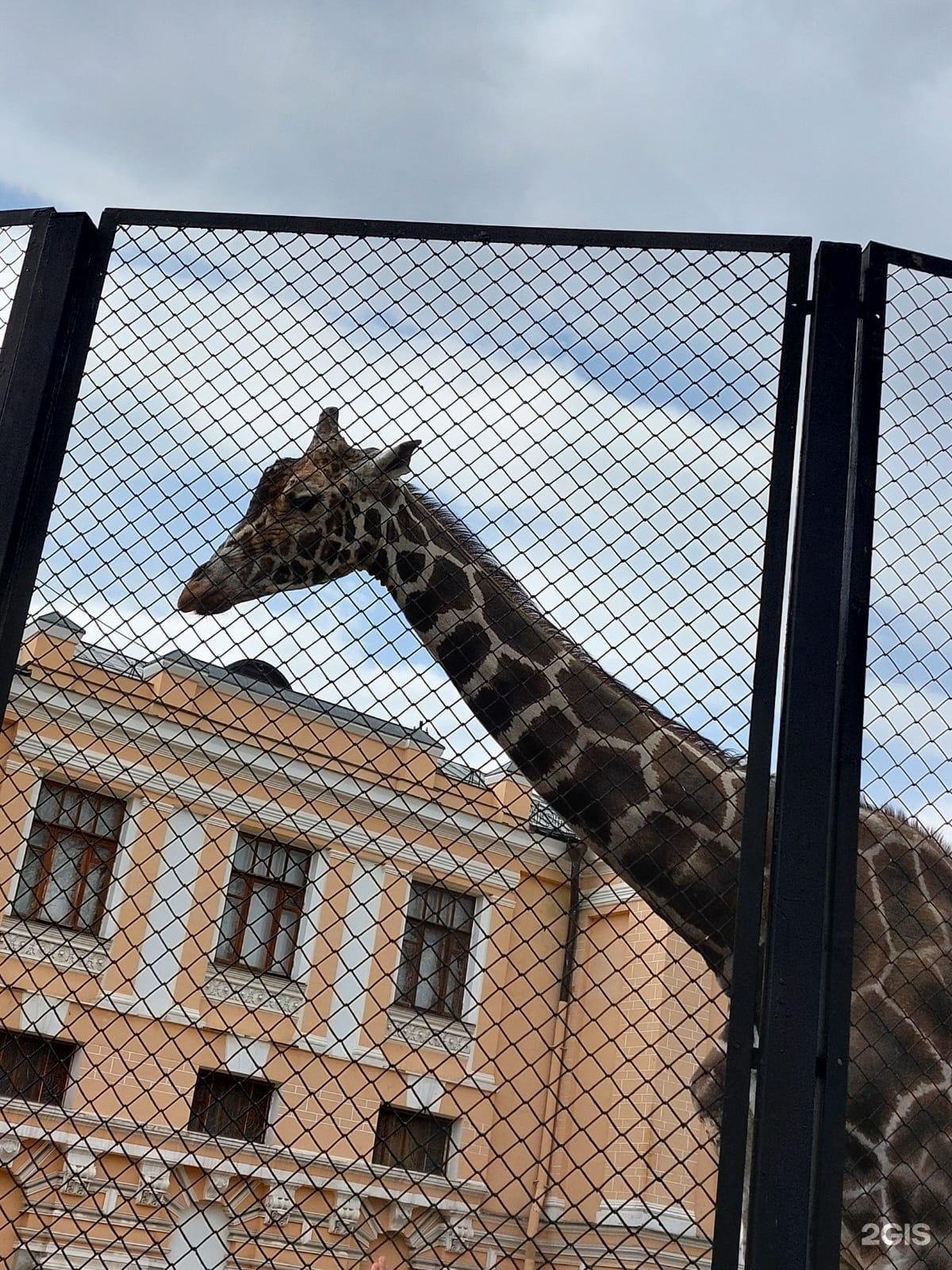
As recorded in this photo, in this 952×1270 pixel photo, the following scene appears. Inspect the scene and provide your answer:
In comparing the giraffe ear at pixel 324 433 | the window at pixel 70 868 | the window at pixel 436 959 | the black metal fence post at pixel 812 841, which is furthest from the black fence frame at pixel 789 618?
the window at pixel 436 959

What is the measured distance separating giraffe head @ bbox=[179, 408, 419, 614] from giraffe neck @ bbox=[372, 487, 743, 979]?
15cm

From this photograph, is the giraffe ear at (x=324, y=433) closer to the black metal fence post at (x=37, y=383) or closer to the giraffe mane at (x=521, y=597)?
the giraffe mane at (x=521, y=597)

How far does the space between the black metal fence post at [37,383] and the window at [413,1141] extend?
1890 centimetres

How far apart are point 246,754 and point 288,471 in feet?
52.9

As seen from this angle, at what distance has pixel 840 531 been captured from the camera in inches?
95.9

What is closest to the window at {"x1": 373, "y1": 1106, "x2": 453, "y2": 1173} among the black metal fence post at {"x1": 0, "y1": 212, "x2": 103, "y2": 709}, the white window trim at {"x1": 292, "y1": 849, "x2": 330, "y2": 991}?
the white window trim at {"x1": 292, "y1": 849, "x2": 330, "y2": 991}

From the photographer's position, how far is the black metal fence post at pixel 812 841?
6.97 ft

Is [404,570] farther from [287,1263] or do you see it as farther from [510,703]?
[287,1263]

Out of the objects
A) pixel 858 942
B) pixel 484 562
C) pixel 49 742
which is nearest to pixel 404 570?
pixel 484 562

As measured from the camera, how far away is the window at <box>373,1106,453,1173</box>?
20578 mm

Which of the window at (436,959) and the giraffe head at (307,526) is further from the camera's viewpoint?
the window at (436,959)

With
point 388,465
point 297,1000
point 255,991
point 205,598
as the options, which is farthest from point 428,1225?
point 388,465

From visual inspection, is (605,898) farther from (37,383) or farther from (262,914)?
(37,383)

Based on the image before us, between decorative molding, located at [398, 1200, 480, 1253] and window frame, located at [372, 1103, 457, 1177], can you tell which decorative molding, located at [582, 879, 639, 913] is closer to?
window frame, located at [372, 1103, 457, 1177]
